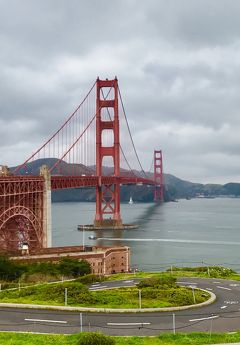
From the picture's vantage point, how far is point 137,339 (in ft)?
41.4

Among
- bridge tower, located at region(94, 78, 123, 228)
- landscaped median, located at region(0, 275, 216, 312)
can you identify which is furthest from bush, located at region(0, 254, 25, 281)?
bridge tower, located at region(94, 78, 123, 228)

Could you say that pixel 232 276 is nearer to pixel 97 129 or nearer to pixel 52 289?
pixel 52 289

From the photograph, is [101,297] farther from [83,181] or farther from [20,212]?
[83,181]

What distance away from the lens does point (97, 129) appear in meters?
74.3

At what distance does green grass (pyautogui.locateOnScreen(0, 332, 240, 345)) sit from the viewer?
12212 mm

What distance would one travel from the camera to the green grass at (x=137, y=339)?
40.1 ft

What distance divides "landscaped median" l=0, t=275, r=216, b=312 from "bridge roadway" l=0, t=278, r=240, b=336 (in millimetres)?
428

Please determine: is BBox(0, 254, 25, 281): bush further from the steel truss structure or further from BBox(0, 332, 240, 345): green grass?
BBox(0, 332, 240, 345): green grass

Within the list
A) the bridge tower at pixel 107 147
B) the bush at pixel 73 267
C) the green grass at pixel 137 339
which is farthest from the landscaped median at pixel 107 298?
the bridge tower at pixel 107 147

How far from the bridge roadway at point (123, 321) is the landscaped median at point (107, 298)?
43 cm

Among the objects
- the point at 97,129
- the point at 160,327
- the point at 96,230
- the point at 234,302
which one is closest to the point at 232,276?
the point at 234,302

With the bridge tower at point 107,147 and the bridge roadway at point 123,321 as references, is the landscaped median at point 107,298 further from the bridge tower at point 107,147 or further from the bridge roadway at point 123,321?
the bridge tower at point 107,147

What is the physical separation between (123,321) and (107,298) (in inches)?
106

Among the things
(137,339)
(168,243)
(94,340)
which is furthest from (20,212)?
(94,340)
